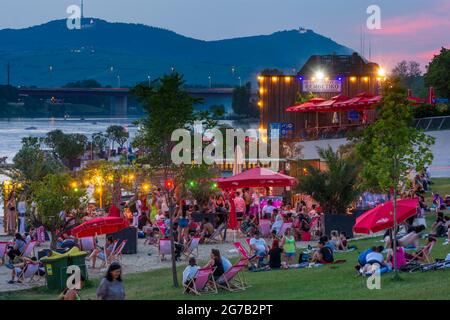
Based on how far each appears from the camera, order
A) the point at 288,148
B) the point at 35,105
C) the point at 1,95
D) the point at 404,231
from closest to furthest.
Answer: the point at 404,231, the point at 288,148, the point at 1,95, the point at 35,105

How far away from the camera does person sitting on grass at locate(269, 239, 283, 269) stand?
760 inches

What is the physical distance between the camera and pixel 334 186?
27.5 m

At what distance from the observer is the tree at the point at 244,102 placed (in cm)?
15548

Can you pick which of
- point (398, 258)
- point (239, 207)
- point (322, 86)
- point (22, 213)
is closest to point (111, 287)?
point (398, 258)

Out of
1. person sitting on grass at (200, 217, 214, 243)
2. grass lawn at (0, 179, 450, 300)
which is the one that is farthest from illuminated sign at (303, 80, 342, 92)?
grass lawn at (0, 179, 450, 300)

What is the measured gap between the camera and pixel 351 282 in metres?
15.5

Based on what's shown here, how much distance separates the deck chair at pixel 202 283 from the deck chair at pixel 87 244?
24.4 feet

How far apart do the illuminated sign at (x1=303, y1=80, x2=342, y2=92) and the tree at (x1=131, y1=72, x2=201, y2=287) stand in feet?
166

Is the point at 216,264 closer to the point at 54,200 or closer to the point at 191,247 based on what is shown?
the point at 191,247

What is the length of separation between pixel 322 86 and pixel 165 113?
52.2 meters

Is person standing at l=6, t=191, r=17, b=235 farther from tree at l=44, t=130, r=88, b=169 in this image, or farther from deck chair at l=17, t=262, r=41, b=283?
tree at l=44, t=130, r=88, b=169

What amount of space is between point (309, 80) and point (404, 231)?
4564 cm
